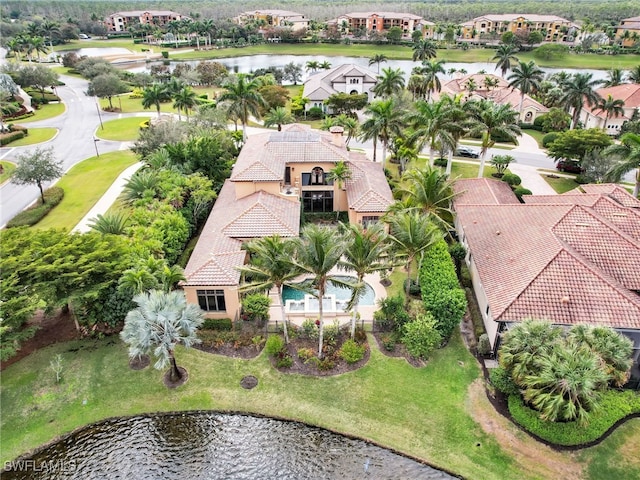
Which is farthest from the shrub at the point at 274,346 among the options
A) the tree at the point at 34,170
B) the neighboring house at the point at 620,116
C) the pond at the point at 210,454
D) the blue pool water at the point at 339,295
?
the neighboring house at the point at 620,116

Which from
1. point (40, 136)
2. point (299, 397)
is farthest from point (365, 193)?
point (40, 136)

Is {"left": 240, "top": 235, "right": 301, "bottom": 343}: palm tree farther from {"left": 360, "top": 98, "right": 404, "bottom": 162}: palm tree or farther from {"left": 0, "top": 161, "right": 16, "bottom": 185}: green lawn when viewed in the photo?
{"left": 0, "top": 161, "right": 16, "bottom": 185}: green lawn

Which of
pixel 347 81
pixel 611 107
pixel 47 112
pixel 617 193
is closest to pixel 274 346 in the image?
pixel 617 193

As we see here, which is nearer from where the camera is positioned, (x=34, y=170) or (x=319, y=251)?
(x=319, y=251)

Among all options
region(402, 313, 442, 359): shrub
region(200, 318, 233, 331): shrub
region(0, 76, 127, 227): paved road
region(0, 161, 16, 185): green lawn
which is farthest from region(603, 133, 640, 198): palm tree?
region(0, 161, 16, 185): green lawn

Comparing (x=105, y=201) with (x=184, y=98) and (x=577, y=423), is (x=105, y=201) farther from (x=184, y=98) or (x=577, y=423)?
(x=577, y=423)

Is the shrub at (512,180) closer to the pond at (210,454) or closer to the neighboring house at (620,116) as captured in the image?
the neighboring house at (620,116)
